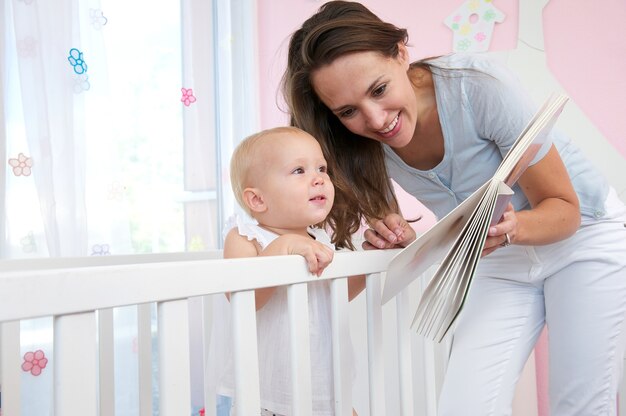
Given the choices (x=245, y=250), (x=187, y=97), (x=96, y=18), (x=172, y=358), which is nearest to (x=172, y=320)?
(x=172, y=358)

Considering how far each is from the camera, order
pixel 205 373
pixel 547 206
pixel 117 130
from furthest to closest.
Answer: pixel 117 130 → pixel 205 373 → pixel 547 206

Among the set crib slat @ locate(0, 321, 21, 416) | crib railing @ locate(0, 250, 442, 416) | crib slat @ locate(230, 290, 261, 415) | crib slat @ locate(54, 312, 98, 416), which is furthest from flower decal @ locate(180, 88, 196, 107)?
crib slat @ locate(54, 312, 98, 416)

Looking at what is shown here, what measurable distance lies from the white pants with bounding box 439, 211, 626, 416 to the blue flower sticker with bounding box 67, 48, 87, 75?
1.08 m

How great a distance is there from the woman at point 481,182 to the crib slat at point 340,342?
0.19m

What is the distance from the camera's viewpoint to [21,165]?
1.40 metres

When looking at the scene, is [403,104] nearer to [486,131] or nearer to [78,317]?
[486,131]

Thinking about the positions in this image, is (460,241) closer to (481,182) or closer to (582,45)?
(481,182)

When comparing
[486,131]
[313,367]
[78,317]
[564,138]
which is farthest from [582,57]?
[78,317]

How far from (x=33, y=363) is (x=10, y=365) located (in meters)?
0.32

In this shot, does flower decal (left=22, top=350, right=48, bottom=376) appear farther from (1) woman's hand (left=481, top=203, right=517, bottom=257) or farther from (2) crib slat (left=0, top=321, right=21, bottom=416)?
(1) woman's hand (left=481, top=203, right=517, bottom=257)

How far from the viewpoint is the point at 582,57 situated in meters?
1.67

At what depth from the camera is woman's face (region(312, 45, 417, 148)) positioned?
94 cm

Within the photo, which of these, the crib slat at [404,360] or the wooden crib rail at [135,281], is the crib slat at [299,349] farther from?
the crib slat at [404,360]

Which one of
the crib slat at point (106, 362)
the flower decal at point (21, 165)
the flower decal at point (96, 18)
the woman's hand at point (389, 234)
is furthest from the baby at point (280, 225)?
the flower decal at point (96, 18)
